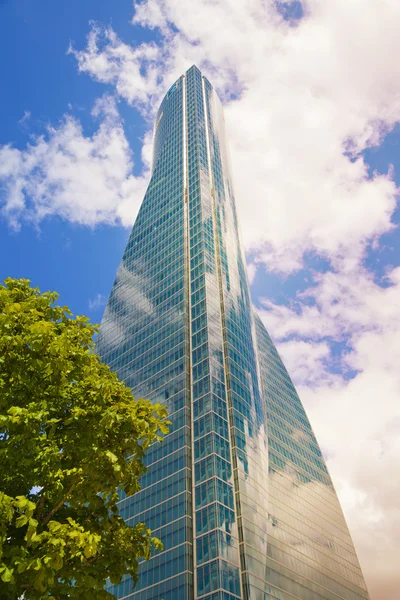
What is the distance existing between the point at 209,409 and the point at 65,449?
199 feet

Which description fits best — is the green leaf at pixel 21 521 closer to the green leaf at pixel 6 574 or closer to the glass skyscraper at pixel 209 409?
the green leaf at pixel 6 574

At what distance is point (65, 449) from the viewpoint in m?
12.7

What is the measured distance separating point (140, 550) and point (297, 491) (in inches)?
4056

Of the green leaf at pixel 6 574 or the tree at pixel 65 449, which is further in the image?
the tree at pixel 65 449

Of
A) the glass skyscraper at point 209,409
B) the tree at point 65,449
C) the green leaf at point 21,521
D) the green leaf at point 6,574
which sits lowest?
the green leaf at point 6,574

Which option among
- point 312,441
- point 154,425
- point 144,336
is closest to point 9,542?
point 154,425

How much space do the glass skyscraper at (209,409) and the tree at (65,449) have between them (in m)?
49.9

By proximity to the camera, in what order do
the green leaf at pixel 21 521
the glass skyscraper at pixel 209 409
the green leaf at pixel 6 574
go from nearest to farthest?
the green leaf at pixel 6 574 < the green leaf at pixel 21 521 < the glass skyscraper at pixel 209 409

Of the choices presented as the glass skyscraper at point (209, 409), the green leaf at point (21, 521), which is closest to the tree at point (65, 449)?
the green leaf at point (21, 521)

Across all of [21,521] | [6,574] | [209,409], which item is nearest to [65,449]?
[21,521]

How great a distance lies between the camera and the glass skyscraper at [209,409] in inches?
2448

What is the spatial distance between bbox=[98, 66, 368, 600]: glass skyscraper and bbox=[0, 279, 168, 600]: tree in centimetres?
4988

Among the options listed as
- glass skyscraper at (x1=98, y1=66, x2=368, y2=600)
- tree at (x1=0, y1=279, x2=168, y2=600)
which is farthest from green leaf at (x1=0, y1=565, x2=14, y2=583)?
glass skyscraper at (x1=98, y1=66, x2=368, y2=600)

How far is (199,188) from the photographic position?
108938 mm
